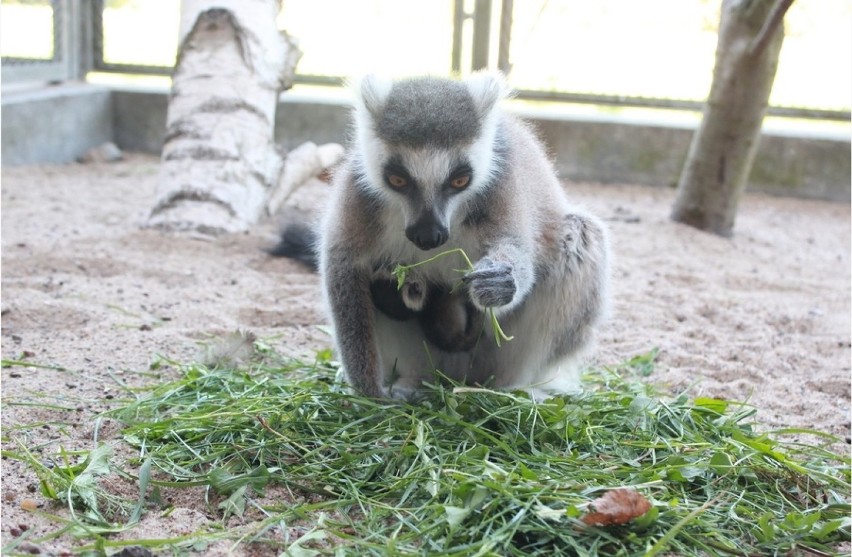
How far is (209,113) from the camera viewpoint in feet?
24.4

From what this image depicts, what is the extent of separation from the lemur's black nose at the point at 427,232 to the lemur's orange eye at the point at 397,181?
0.71 feet

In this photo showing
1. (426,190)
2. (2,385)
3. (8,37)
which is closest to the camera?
(426,190)

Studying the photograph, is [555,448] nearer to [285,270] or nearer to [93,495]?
[93,495]

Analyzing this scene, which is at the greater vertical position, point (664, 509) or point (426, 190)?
point (426, 190)

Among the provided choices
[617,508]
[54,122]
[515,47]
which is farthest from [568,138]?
[617,508]

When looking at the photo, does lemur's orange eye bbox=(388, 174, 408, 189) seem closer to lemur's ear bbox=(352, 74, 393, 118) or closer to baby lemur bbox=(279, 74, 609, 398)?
baby lemur bbox=(279, 74, 609, 398)

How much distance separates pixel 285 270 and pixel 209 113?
1.75 m

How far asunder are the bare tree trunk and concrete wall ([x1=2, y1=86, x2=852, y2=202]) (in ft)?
6.41

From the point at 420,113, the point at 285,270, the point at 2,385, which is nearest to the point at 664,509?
the point at 420,113

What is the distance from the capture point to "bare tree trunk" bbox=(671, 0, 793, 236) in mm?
7637

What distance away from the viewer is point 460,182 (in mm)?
3771

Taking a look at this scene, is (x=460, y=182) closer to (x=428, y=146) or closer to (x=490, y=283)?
(x=428, y=146)

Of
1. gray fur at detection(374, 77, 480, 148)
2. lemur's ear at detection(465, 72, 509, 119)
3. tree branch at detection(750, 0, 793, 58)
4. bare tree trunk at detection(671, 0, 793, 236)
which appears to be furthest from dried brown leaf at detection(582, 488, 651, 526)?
bare tree trunk at detection(671, 0, 793, 236)

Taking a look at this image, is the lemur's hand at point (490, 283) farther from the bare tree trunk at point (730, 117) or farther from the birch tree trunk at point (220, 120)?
the bare tree trunk at point (730, 117)
